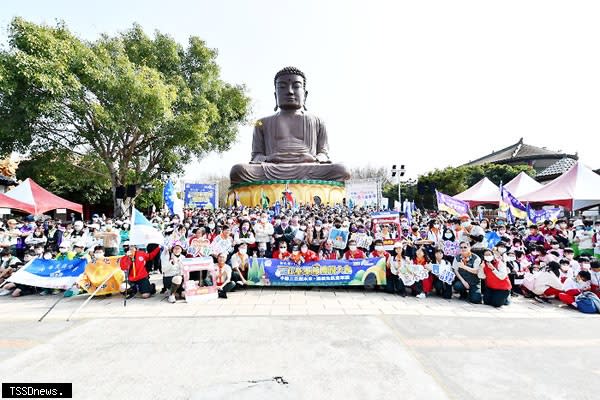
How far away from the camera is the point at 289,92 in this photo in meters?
26.4

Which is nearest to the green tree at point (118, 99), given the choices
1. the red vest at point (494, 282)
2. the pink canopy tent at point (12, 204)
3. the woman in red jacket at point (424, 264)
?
the pink canopy tent at point (12, 204)

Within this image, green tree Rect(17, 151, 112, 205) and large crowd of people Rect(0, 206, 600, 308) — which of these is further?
green tree Rect(17, 151, 112, 205)

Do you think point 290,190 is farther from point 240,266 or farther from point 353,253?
point 240,266

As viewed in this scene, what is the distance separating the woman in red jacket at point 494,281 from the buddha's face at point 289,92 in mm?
21638

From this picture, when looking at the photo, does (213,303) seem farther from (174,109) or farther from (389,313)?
(174,109)

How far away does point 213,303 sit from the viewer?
6586 millimetres

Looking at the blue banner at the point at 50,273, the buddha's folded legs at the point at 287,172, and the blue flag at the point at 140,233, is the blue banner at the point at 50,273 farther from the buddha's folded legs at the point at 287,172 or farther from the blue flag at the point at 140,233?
the buddha's folded legs at the point at 287,172

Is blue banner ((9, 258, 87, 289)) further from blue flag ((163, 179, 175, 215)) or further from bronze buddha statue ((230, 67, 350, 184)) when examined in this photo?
bronze buddha statue ((230, 67, 350, 184))

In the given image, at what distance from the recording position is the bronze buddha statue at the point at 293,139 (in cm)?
2428

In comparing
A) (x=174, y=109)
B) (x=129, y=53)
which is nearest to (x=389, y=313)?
(x=174, y=109)

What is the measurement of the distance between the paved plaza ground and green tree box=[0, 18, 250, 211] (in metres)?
9.79

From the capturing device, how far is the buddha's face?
26.5m

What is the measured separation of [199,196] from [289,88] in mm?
12462

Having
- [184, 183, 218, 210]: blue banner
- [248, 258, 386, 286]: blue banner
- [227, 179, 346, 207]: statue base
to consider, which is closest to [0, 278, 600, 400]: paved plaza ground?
[248, 258, 386, 286]: blue banner
